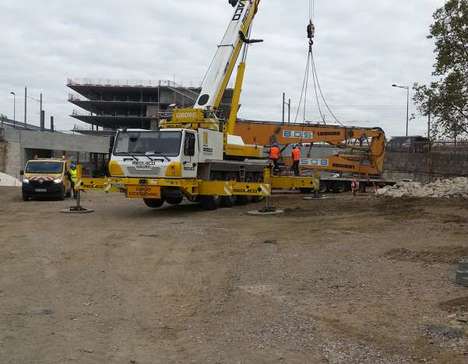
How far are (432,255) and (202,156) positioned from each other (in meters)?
9.41

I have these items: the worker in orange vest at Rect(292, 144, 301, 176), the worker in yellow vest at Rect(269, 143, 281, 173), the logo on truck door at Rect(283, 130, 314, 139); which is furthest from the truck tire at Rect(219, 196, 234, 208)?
the logo on truck door at Rect(283, 130, 314, 139)

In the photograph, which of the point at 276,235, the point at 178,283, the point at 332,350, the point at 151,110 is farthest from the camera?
the point at 151,110

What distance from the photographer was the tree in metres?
17.6

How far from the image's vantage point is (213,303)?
23.3 feet

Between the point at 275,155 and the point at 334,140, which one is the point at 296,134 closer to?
the point at 334,140

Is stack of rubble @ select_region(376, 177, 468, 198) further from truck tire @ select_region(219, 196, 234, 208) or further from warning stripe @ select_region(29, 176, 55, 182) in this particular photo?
warning stripe @ select_region(29, 176, 55, 182)

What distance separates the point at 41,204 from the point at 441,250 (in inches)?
647

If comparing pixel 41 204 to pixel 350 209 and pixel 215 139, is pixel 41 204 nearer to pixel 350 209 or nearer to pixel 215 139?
pixel 215 139

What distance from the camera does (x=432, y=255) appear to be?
9531mm

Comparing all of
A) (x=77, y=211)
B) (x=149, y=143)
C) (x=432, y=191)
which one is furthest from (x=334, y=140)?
(x=77, y=211)

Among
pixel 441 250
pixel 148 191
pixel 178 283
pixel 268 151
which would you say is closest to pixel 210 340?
pixel 178 283

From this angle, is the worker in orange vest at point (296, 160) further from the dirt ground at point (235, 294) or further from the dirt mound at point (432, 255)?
the dirt mound at point (432, 255)

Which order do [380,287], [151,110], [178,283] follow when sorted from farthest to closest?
[151,110] < [178,283] < [380,287]

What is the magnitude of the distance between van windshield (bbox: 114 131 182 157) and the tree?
859cm
